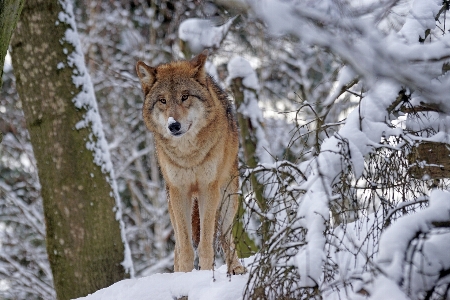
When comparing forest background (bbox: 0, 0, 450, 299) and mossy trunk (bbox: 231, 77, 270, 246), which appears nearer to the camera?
forest background (bbox: 0, 0, 450, 299)

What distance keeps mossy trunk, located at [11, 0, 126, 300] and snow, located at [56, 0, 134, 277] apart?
4cm

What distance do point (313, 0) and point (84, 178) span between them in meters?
4.88

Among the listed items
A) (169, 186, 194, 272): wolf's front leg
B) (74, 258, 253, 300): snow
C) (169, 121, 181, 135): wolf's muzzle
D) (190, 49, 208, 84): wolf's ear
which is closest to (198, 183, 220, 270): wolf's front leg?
(169, 186, 194, 272): wolf's front leg

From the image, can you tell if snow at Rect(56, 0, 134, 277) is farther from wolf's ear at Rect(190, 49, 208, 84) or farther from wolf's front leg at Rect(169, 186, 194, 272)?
wolf's ear at Rect(190, 49, 208, 84)

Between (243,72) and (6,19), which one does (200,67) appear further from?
(243,72)

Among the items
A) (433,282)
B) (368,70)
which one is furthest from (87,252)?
(368,70)

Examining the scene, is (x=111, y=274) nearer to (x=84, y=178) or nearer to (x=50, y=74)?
(x=84, y=178)

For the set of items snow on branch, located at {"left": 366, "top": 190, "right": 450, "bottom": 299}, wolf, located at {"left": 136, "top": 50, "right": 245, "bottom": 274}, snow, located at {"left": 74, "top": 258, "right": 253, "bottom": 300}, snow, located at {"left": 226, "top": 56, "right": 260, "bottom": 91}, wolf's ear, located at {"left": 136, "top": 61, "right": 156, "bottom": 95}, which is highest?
snow, located at {"left": 226, "top": 56, "right": 260, "bottom": 91}

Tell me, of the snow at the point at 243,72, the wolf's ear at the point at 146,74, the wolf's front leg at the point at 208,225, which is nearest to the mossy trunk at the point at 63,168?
the wolf's ear at the point at 146,74

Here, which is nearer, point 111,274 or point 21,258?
point 111,274

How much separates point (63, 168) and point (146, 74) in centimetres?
162

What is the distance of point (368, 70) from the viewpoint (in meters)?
2.20

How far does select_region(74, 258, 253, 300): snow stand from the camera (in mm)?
4570

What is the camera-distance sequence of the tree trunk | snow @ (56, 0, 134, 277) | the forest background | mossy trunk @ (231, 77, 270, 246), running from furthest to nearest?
mossy trunk @ (231, 77, 270, 246) < snow @ (56, 0, 134, 277) < the tree trunk < the forest background
